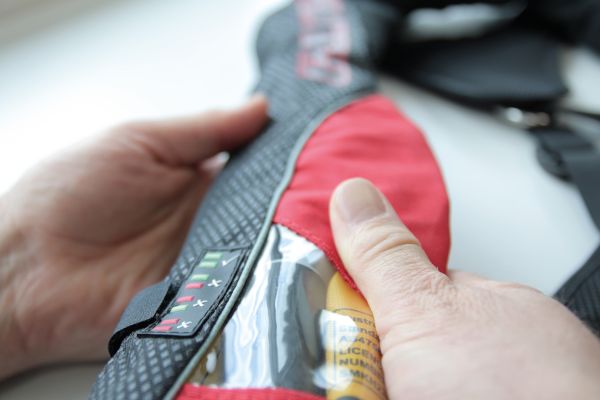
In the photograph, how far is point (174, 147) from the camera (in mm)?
613

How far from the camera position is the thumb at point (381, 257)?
0.36 meters

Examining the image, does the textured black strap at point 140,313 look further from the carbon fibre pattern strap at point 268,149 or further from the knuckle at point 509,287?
the knuckle at point 509,287

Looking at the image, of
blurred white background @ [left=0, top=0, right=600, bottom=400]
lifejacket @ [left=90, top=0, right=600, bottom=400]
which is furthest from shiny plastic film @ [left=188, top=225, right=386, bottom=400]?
blurred white background @ [left=0, top=0, right=600, bottom=400]

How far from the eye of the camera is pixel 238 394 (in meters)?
0.33

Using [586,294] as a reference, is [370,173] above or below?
above

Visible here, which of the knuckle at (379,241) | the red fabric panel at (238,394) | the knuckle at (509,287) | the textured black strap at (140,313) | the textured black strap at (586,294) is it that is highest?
the knuckle at (379,241)

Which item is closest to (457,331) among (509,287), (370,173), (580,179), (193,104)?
(509,287)

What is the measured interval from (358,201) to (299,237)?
0.06 metres

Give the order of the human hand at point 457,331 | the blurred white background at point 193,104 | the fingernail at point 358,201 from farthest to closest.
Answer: the blurred white background at point 193,104 → the fingernail at point 358,201 → the human hand at point 457,331

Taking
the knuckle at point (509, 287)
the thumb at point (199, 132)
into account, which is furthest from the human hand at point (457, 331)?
the thumb at point (199, 132)

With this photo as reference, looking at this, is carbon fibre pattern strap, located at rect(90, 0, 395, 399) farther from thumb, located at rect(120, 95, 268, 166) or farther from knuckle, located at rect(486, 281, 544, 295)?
knuckle, located at rect(486, 281, 544, 295)

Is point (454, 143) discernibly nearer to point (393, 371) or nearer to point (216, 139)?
point (216, 139)

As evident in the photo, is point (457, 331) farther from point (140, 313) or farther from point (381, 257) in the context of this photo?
point (140, 313)

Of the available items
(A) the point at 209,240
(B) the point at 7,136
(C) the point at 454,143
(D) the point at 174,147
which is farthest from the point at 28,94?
(C) the point at 454,143
